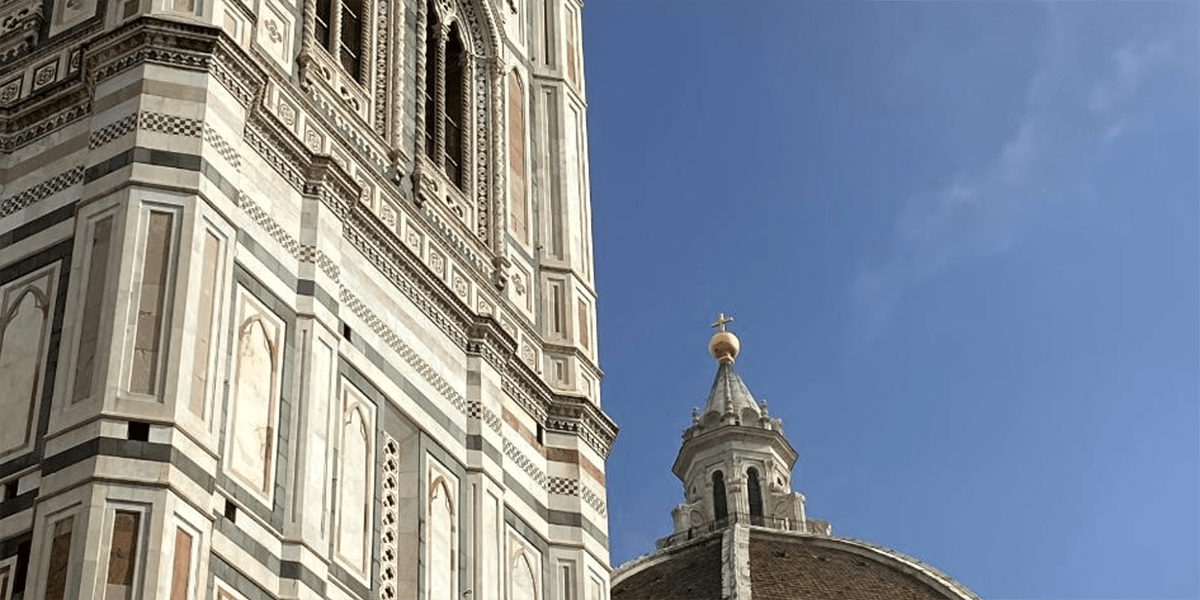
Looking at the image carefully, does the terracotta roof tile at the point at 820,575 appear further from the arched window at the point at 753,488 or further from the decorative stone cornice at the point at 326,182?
the decorative stone cornice at the point at 326,182

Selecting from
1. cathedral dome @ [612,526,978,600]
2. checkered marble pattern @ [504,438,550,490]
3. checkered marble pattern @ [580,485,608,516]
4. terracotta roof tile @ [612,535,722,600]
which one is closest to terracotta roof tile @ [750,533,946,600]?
cathedral dome @ [612,526,978,600]

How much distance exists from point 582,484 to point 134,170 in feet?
18.7

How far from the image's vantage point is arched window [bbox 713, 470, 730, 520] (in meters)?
62.8

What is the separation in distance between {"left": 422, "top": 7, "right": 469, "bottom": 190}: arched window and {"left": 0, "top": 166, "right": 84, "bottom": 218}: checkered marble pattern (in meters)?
4.30

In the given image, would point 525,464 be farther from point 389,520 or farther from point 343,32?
point 343,32

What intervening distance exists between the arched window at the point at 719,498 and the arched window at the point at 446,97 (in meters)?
42.0

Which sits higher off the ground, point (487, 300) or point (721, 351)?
point (721, 351)

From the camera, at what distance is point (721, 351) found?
6656 centimetres

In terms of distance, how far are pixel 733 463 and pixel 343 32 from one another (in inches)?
1782

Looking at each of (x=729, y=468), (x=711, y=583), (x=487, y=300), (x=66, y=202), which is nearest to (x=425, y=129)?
(x=487, y=300)

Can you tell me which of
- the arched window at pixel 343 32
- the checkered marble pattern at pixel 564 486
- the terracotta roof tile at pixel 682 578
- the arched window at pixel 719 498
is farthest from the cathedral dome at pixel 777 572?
the arched window at pixel 343 32

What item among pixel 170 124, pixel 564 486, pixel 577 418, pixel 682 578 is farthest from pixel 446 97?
pixel 682 578

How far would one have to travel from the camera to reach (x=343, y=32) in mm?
19500

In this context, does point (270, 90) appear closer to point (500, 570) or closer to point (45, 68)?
point (45, 68)
